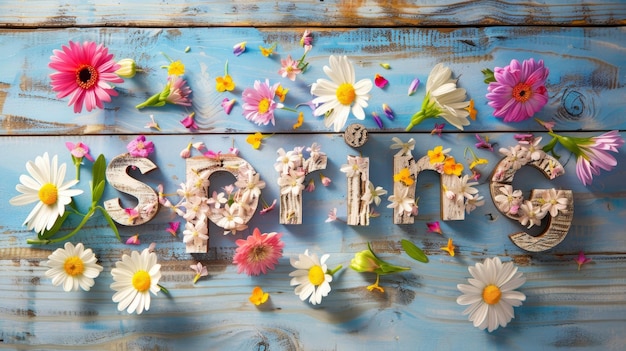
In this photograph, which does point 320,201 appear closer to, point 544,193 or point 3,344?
point 544,193

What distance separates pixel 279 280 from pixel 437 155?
1.32ft

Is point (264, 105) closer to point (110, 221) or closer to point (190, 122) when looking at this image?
point (190, 122)

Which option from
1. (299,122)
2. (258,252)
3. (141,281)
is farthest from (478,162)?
Answer: (141,281)

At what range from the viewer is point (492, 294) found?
0.94 metres

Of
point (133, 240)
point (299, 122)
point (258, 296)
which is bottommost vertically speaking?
point (258, 296)

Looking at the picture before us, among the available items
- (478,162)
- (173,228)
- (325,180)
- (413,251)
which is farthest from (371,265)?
(173,228)

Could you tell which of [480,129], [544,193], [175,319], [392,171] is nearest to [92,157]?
[175,319]

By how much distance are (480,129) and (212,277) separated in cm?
62

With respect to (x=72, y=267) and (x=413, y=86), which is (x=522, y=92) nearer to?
(x=413, y=86)

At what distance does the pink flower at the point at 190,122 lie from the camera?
3.20 ft

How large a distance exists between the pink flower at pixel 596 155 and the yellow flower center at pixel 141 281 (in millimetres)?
878

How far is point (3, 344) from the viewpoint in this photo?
974mm

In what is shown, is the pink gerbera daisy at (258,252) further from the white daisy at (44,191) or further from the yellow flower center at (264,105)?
the white daisy at (44,191)

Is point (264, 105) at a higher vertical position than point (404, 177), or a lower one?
higher
